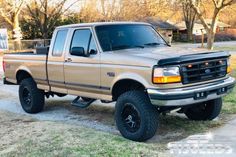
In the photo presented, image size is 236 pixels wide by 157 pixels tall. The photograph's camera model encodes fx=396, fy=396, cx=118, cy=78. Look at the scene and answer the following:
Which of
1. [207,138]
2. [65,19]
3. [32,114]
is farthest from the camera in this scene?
[65,19]

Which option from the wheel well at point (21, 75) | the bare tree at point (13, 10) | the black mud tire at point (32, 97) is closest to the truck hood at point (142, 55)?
the black mud tire at point (32, 97)

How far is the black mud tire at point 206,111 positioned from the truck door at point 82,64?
1924 millimetres

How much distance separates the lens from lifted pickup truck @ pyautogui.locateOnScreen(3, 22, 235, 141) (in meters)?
6.06

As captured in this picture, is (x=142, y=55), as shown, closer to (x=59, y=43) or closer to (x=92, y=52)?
(x=92, y=52)

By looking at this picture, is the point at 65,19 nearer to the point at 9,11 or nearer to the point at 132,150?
the point at 9,11

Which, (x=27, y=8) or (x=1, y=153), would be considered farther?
(x=27, y=8)

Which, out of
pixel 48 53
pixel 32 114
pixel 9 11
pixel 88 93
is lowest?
pixel 32 114

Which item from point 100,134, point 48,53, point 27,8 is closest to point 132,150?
point 100,134

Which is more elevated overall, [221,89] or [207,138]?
[221,89]

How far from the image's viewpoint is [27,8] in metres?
41.6

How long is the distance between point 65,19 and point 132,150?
4107 centimetres

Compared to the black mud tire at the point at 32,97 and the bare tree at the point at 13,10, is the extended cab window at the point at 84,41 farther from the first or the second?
the bare tree at the point at 13,10

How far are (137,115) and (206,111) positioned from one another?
5.83 ft

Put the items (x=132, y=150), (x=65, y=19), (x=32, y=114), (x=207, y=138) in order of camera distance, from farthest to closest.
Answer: (x=65, y=19)
(x=32, y=114)
(x=207, y=138)
(x=132, y=150)
